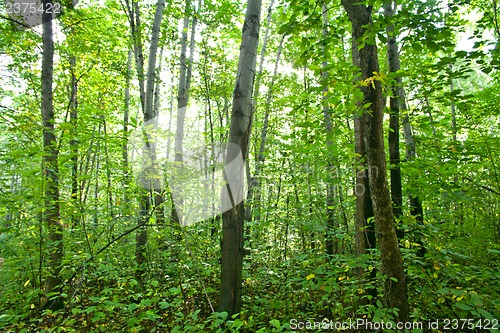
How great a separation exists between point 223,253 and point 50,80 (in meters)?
4.34

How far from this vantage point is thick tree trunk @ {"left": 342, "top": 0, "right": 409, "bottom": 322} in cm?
234

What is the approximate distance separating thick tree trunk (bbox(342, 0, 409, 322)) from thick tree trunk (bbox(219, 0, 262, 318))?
1.16 metres

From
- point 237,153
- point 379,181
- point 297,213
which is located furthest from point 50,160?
point 379,181

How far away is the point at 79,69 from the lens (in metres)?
8.07

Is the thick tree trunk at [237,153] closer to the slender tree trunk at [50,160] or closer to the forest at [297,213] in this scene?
the forest at [297,213]

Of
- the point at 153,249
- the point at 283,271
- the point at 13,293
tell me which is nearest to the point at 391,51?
the point at 283,271

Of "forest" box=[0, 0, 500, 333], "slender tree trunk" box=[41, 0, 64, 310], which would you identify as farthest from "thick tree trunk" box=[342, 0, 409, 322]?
"slender tree trunk" box=[41, 0, 64, 310]

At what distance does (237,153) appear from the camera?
10.0ft

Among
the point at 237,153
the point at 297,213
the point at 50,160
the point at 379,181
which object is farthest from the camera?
the point at 297,213

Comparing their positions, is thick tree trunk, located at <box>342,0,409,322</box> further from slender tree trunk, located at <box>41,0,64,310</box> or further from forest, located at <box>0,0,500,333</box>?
slender tree trunk, located at <box>41,0,64,310</box>

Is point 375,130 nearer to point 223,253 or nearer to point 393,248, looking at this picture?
point 393,248

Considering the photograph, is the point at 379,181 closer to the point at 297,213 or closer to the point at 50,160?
the point at 297,213

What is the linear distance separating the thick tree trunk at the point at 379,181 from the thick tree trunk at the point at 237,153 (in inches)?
45.7

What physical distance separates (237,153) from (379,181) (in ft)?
4.83
